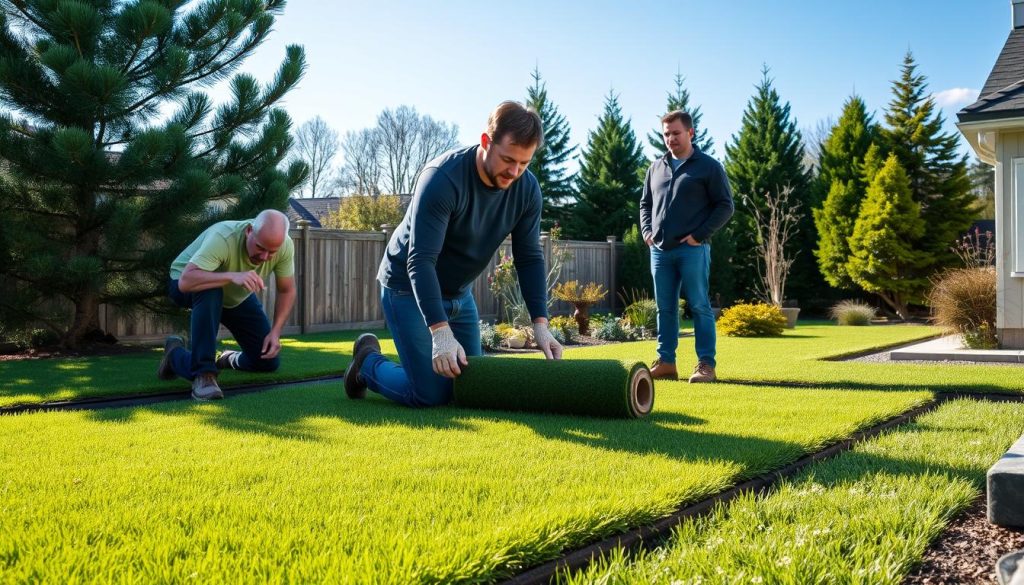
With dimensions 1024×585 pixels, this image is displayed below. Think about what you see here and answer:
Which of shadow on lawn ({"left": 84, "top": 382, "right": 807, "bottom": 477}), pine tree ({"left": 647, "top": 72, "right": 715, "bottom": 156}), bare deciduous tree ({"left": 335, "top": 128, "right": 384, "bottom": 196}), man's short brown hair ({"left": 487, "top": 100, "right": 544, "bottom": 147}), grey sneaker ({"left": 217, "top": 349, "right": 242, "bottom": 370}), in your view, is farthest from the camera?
bare deciduous tree ({"left": 335, "top": 128, "right": 384, "bottom": 196})

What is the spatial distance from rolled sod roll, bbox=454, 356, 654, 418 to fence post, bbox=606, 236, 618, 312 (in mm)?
14242

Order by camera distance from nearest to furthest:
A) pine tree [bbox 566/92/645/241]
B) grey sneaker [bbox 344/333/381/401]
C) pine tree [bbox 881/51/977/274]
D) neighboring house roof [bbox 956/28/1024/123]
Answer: grey sneaker [bbox 344/333/381/401] → neighboring house roof [bbox 956/28/1024/123] → pine tree [bbox 881/51/977/274] → pine tree [bbox 566/92/645/241]

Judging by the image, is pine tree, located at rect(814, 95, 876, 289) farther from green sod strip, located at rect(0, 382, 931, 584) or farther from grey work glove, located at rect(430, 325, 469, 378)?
grey work glove, located at rect(430, 325, 469, 378)

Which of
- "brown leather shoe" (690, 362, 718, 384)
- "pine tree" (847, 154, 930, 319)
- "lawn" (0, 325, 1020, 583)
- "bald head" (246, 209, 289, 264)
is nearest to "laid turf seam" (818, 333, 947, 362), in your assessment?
"brown leather shoe" (690, 362, 718, 384)

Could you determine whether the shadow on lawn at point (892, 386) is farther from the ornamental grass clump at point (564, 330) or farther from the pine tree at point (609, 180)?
the pine tree at point (609, 180)

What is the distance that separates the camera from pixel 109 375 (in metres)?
5.79

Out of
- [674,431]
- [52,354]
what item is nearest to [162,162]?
[52,354]

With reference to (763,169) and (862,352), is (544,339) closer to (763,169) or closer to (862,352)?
(862,352)

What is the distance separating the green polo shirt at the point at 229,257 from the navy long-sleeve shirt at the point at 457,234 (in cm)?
122

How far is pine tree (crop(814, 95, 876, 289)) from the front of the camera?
17453mm

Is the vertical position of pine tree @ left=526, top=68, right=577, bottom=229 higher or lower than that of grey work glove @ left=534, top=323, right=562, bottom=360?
higher

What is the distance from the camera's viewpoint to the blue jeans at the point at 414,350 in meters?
3.94

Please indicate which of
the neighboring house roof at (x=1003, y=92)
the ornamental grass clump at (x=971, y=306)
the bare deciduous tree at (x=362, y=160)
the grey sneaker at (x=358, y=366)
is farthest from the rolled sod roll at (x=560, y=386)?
the bare deciduous tree at (x=362, y=160)

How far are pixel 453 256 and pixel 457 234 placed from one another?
0.15m
